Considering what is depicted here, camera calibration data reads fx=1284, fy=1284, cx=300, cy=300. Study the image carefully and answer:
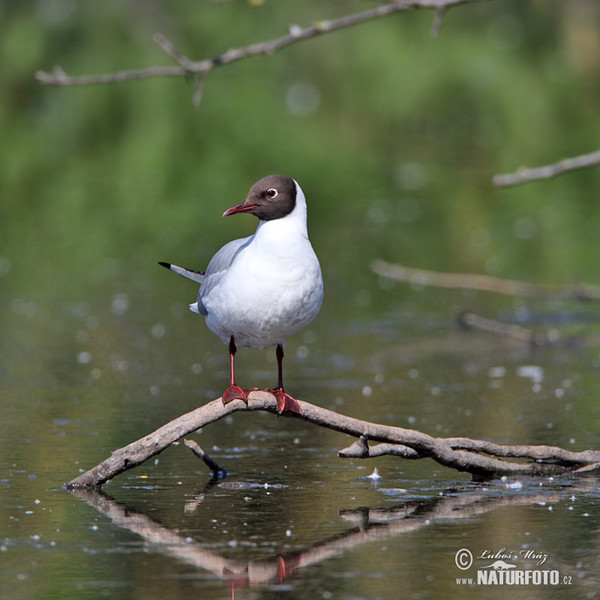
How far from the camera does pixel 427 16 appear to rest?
28344 mm

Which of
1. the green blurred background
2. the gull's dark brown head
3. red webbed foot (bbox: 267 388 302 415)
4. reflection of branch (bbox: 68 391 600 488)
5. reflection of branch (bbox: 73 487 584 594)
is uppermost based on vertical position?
the green blurred background

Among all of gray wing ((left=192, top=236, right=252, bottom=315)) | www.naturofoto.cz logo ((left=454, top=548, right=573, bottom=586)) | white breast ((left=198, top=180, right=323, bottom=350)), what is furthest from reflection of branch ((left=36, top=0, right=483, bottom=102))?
www.naturofoto.cz logo ((left=454, top=548, right=573, bottom=586))

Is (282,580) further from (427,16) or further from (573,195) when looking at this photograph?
(427,16)

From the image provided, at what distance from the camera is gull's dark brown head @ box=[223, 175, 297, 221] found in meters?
5.72

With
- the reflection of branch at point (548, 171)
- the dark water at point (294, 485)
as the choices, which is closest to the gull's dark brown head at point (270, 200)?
the reflection of branch at point (548, 171)

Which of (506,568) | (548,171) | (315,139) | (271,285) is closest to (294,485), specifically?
(271,285)

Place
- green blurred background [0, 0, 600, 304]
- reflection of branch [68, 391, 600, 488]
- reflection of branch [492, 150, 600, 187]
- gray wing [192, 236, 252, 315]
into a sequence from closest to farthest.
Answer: reflection of branch [492, 150, 600, 187] < reflection of branch [68, 391, 600, 488] < gray wing [192, 236, 252, 315] < green blurred background [0, 0, 600, 304]

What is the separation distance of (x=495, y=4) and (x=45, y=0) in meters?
11.3

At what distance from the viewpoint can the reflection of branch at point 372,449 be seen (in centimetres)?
569

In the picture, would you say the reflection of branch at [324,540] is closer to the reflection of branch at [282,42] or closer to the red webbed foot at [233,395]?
the red webbed foot at [233,395]

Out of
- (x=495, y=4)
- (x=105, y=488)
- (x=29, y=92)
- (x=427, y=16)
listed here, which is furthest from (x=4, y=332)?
(x=495, y=4)

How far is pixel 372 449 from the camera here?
19.4ft

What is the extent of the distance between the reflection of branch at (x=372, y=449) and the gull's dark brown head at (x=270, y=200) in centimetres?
83

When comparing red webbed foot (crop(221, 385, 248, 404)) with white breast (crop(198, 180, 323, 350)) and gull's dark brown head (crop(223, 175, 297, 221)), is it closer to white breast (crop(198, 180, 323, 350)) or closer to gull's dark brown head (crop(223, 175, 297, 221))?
white breast (crop(198, 180, 323, 350))
